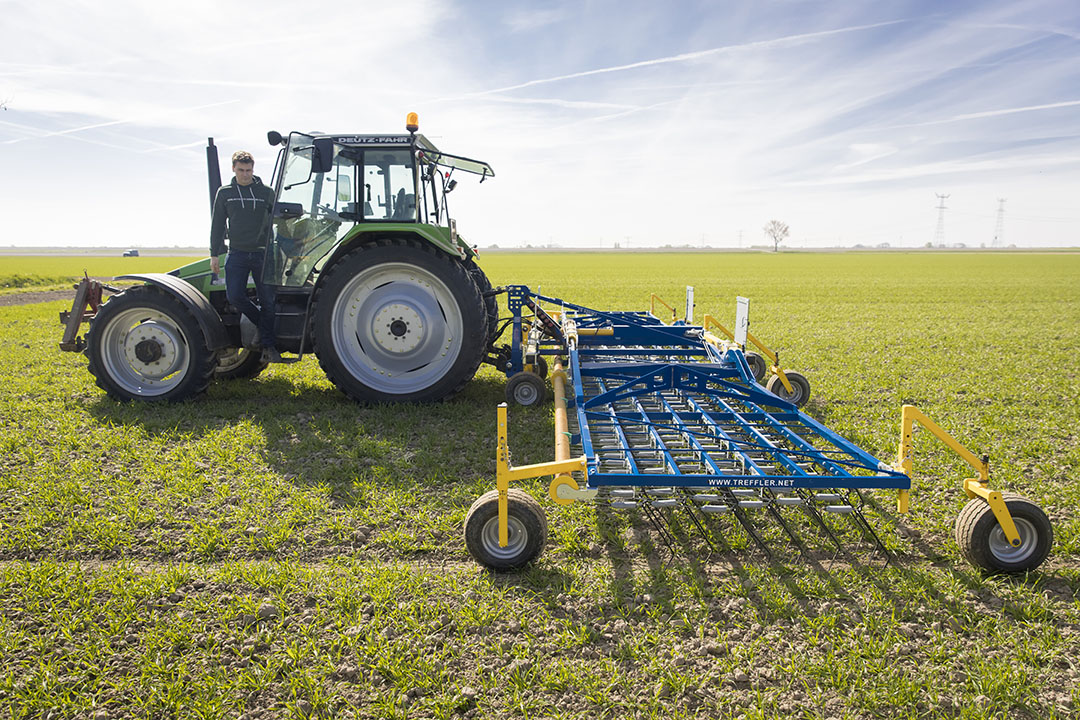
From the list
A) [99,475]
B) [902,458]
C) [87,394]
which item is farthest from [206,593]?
[87,394]

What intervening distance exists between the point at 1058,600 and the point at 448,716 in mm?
2995

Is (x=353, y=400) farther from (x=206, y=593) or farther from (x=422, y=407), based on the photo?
(x=206, y=593)

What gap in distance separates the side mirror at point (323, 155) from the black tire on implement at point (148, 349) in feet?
6.20

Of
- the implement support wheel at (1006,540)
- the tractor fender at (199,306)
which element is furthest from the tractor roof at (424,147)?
the implement support wheel at (1006,540)

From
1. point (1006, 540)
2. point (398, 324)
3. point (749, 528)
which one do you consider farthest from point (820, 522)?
point (398, 324)

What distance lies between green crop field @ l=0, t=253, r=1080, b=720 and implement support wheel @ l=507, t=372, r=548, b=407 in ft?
2.35

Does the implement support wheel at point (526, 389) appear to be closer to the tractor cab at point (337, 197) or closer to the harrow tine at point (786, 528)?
the tractor cab at point (337, 197)

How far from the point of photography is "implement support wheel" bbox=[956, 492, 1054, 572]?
3229 millimetres

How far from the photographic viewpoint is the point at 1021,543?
3283 mm

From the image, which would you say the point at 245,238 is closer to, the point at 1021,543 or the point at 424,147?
the point at 424,147

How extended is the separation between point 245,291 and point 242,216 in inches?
29.0

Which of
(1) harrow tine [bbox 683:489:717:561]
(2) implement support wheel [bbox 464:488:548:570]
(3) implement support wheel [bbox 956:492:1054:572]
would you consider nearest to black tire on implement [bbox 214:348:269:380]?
(2) implement support wheel [bbox 464:488:548:570]

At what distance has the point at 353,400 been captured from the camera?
6.39 metres

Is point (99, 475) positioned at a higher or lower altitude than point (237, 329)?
lower
